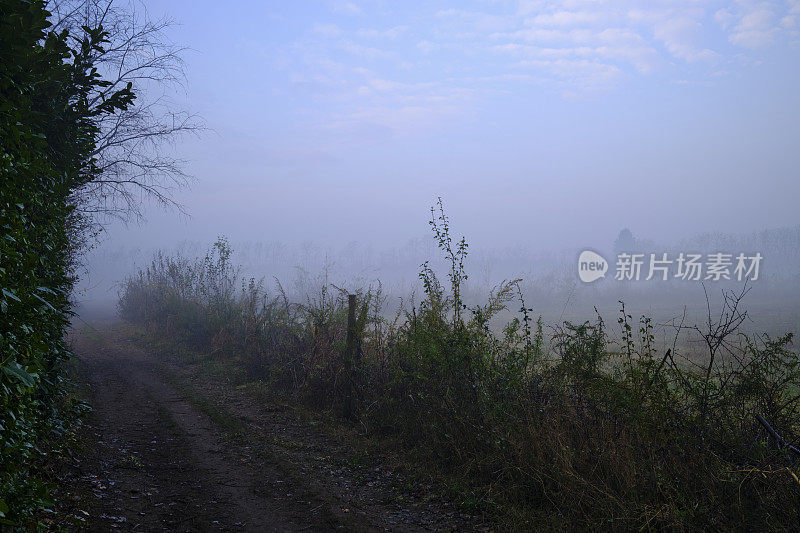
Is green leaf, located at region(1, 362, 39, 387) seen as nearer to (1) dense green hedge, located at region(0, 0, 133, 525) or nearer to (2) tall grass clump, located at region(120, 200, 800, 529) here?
(1) dense green hedge, located at region(0, 0, 133, 525)

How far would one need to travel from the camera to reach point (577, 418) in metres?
6.23

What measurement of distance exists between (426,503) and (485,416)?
58.2 inches

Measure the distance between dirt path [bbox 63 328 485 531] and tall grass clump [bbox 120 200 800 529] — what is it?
858 millimetres

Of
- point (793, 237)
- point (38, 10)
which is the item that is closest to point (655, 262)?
point (793, 237)

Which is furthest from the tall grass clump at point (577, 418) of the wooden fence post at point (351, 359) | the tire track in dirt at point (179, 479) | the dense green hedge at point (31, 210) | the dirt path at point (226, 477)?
the dense green hedge at point (31, 210)

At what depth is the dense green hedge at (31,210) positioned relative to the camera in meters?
3.34

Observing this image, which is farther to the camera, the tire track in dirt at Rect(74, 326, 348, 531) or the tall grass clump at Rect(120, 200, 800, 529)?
the tire track in dirt at Rect(74, 326, 348, 531)

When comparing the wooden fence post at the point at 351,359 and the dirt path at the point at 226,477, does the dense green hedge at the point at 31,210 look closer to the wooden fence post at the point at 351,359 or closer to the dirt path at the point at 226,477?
the dirt path at the point at 226,477

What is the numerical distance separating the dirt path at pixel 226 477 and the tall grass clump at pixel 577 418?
86 centimetres

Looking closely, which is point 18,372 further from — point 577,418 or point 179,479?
point 577,418

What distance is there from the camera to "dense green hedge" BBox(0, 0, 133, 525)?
334cm

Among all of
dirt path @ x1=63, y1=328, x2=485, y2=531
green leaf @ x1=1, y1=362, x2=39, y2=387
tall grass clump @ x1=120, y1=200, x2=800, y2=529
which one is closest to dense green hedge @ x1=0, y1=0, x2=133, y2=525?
green leaf @ x1=1, y1=362, x2=39, y2=387

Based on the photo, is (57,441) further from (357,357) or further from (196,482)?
(357,357)

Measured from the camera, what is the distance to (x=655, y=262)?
44531 mm
